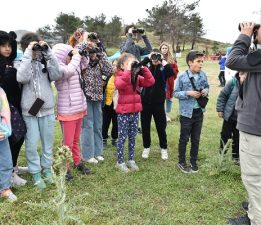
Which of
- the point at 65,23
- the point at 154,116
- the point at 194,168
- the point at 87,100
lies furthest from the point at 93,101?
the point at 65,23

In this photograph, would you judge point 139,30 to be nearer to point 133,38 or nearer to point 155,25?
point 133,38

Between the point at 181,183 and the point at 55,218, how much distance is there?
184 cm

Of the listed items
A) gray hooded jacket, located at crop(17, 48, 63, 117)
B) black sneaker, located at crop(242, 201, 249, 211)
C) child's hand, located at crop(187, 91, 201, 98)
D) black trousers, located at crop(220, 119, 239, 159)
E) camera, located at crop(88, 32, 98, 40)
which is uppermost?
camera, located at crop(88, 32, 98, 40)

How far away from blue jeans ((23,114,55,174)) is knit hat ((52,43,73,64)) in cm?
76

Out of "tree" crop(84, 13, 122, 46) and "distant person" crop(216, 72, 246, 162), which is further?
"tree" crop(84, 13, 122, 46)

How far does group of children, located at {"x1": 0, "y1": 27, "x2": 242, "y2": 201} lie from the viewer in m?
4.13

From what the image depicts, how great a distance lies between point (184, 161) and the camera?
5.37 metres

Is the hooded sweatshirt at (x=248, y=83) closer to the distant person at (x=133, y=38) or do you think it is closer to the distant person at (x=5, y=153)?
the distant person at (x=5, y=153)

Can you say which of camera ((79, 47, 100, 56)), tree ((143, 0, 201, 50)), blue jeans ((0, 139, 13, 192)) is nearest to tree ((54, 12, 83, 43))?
tree ((143, 0, 201, 50))

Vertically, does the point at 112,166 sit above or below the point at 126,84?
below

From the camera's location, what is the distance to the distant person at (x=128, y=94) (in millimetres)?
4977

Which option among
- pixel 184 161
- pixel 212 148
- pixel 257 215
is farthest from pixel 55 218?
pixel 212 148

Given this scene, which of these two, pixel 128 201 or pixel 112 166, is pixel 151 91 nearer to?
pixel 112 166

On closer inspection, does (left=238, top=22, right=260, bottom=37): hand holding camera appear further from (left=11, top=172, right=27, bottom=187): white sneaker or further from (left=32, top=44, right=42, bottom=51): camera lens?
(left=11, top=172, right=27, bottom=187): white sneaker
